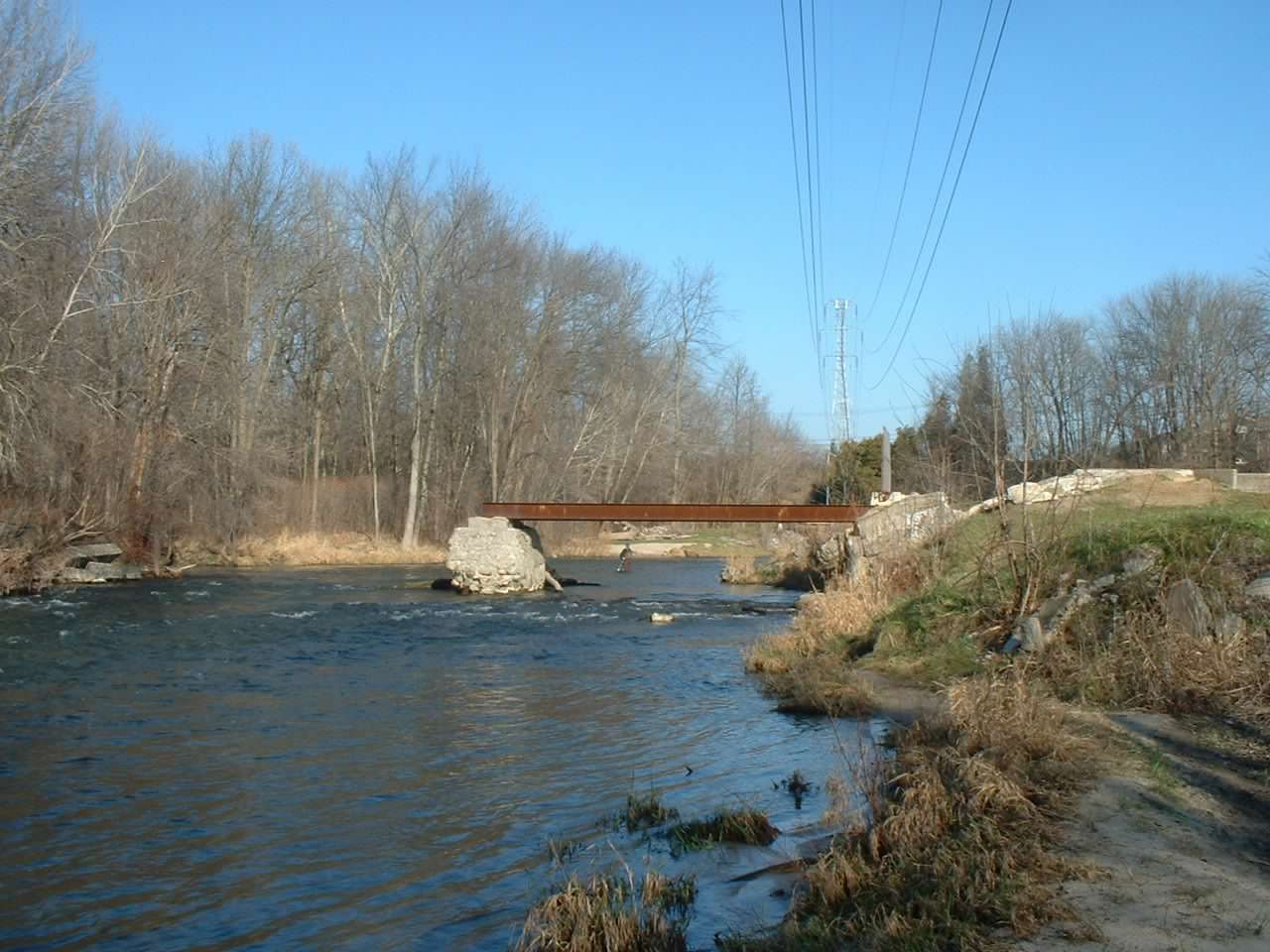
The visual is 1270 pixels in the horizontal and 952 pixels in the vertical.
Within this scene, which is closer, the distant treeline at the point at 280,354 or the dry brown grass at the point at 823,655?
the dry brown grass at the point at 823,655

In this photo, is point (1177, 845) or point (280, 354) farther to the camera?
point (280, 354)

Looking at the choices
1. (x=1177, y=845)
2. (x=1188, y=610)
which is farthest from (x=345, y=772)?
(x=1188, y=610)

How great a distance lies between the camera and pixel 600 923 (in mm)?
6562

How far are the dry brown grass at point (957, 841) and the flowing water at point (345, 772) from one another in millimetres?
793

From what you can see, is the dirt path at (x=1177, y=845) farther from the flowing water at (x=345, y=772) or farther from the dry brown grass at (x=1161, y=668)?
the flowing water at (x=345, y=772)

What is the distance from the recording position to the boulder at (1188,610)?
12.0 m

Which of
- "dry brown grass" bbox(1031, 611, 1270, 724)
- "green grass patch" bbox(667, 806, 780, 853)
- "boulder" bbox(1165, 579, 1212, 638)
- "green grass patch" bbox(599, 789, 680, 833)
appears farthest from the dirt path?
"green grass patch" bbox(599, 789, 680, 833)

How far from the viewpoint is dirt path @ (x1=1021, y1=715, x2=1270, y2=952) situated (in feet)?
19.0

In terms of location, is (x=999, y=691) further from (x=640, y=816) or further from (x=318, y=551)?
(x=318, y=551)

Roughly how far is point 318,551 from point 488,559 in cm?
1197

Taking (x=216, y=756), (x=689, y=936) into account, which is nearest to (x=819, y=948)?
(x=689, y=936)

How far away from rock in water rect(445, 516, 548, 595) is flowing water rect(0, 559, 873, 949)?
37.4 feet

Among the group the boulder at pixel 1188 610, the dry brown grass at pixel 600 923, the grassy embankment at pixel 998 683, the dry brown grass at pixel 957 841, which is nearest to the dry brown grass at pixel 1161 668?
the grassy embankment at pixel 998 683

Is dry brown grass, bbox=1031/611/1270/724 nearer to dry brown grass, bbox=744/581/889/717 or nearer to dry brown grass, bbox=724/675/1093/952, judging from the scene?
dry brown grass, bbox=724/675/1093/952
